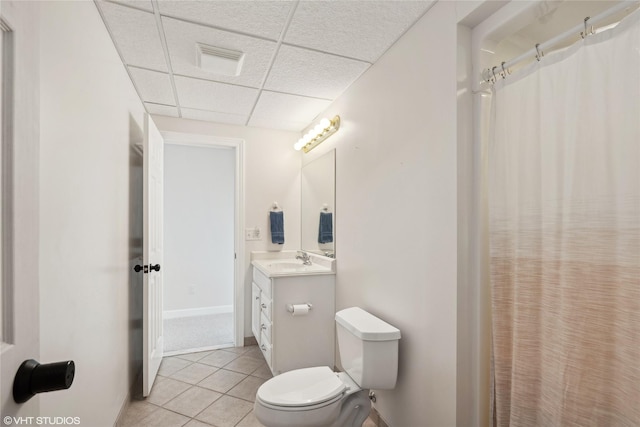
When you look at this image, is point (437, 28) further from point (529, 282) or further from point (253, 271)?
point (253, 271)

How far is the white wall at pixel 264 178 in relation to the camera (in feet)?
10.3

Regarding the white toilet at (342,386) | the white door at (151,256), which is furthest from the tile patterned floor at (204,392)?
the white toilet at (342,386)

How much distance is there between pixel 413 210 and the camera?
158 centimetres

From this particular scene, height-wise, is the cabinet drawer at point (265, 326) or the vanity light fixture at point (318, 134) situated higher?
the vanity light fixture at point (318, 134)

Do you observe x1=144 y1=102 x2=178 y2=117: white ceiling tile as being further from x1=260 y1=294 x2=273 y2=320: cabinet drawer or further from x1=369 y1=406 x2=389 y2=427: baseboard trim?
x1=369 y1=406 x2=389 y2=427: baseboard trim

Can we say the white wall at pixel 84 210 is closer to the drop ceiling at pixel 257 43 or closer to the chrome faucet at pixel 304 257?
the drop ceiling at pixel 257 43

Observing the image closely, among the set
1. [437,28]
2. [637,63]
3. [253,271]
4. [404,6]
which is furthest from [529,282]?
[253,271]

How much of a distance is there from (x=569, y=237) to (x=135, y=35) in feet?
7.16

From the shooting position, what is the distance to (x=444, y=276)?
4.50 ft

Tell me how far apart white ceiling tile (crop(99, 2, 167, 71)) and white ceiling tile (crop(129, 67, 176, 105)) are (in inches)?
4.2

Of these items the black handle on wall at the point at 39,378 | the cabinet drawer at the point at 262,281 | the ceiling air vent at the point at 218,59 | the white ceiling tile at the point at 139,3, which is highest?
the white ceiling tile at the point at 139,3

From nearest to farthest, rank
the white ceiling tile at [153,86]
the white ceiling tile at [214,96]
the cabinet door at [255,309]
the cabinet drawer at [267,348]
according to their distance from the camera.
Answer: the white ceiling tile at [153,86], the white ceiling tile at [214,96], the cabinet drawer at [267,348], the cabinet door at [255,309]

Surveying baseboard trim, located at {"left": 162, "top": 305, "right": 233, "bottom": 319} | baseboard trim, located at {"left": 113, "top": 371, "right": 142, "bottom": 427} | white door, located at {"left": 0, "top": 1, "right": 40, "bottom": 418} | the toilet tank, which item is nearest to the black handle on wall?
white door, located at {"left": 0, "top": 1, "right": 40, "bottom": 418}

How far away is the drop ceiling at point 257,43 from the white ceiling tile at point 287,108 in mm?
17
